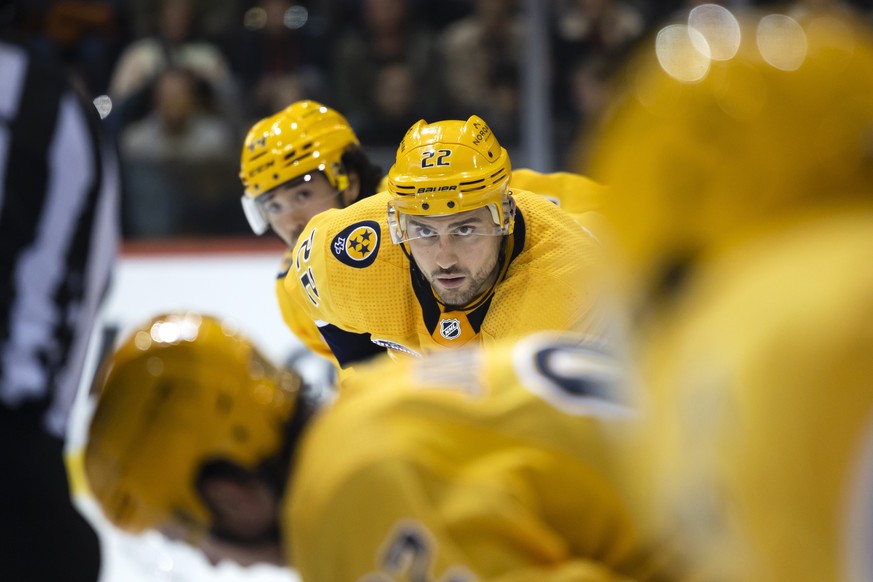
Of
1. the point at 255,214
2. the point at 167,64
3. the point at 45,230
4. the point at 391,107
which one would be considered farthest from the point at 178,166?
the point at 45,230

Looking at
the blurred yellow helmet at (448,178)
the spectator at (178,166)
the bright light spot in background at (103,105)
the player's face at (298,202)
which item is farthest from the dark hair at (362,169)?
the bright light spot in background at (103,105)

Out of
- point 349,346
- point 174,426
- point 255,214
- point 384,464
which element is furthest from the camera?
point 255,214

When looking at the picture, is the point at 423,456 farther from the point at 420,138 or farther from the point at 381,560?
the point at 420,138

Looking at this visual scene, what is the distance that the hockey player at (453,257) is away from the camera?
2742mm

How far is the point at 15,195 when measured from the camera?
5.41 feet

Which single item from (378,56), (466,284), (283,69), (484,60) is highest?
(484,60)

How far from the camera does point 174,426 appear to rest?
1554 millimetres

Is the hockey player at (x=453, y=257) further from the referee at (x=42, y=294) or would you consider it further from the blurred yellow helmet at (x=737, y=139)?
the blurred yellow helmet at (x=737, y=139)

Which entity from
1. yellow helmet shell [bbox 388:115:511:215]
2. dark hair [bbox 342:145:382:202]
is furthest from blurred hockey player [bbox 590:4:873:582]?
dark hair [bbox 342:145:382:202]

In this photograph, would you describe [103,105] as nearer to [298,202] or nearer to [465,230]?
[298,202]

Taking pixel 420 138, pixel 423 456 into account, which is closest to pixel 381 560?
pixel 423 456

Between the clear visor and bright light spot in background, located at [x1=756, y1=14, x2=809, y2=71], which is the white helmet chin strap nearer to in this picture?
the clear visor

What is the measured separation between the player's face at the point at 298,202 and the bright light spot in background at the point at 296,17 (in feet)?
10.2

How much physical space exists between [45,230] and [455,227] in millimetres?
1268
